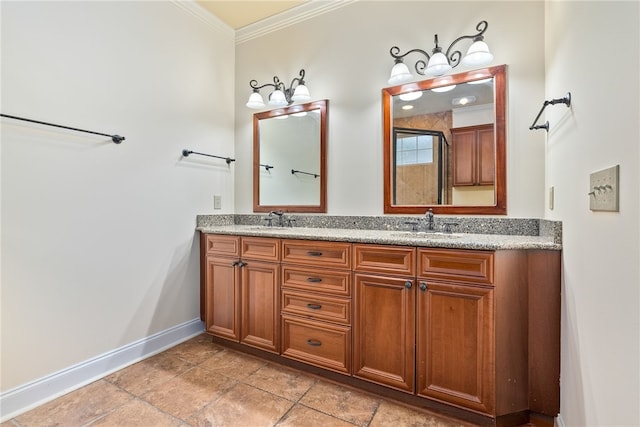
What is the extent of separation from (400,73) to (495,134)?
2.28 feet

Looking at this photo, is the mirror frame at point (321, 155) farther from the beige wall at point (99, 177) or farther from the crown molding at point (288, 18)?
the crown molding at point (288, 18)

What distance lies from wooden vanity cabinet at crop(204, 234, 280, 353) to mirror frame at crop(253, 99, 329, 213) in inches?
22.1

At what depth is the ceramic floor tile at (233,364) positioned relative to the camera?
1.84m

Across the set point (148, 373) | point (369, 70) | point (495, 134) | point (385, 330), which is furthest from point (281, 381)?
point (369, 70)

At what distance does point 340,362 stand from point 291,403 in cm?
33

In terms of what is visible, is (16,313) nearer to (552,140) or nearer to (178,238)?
(178,238)

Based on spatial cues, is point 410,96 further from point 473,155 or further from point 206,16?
point 206,16

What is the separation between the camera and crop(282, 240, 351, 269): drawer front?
1666 mm

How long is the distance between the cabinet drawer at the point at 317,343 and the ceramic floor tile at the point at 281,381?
11cm

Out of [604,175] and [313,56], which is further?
[313,56]

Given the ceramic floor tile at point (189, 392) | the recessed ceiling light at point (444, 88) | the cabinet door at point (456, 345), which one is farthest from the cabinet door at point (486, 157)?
the ceramic floor tile at point (189, 392)

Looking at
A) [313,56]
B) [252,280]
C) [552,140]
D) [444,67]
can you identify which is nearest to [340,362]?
[252,280]

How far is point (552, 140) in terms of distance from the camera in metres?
1.49

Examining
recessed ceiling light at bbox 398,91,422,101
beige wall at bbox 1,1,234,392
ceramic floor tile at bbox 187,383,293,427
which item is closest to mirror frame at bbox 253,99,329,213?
beige wall at bbox 1,1,234,392
